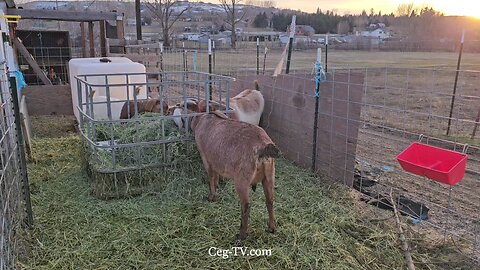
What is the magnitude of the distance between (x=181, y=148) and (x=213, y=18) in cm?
7019

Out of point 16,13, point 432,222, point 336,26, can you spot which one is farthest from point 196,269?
point 336,26

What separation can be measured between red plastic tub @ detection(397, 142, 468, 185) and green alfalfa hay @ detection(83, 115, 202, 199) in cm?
239

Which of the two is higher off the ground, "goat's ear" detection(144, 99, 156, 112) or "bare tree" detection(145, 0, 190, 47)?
"bare tree" detection(145, 0, 190, 47)

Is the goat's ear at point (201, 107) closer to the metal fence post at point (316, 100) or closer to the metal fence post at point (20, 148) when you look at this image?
the metal fence post at point (316, 100)

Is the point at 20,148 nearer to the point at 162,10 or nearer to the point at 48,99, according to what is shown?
the point at 48,99

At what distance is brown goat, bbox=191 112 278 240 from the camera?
136 inches

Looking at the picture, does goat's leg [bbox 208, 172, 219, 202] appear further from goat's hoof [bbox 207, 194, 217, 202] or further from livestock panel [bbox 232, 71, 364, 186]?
livestock panel [bbox 232, 71, 364, 186]

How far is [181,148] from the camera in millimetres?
4949

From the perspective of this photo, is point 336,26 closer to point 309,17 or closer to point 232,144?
point 309,17

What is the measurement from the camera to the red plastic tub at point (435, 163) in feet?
11.1

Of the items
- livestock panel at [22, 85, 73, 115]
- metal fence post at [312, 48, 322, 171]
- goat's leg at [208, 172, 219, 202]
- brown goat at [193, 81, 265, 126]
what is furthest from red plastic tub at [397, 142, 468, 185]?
livestock panel at [22, 85, 73, 115]

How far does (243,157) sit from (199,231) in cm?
86

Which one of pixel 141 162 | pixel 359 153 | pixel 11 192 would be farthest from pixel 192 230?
pixel 359 153

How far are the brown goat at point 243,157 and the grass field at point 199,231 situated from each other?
0.35 m
